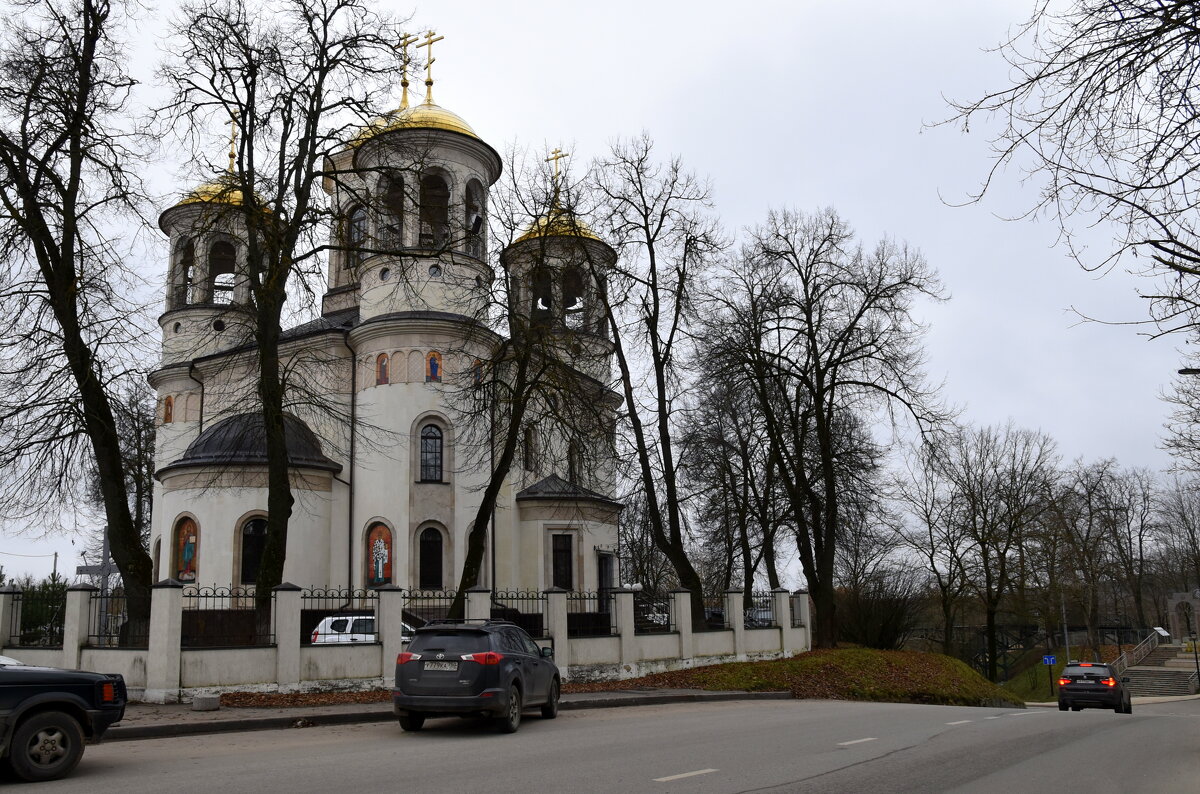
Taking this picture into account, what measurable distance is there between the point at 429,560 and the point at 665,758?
67.1 feet

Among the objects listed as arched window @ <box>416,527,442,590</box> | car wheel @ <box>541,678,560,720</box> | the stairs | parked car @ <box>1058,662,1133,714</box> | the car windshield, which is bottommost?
the stairs

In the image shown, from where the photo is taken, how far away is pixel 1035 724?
1548cm

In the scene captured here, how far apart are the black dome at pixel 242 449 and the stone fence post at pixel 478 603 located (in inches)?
436

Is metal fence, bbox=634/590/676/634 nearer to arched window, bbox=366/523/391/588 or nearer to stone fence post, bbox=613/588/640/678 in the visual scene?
stone fence post, bbox=613/588/640/678

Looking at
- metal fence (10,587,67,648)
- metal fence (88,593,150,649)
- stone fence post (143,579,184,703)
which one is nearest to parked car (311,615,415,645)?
metal fence (88,593,150,649)

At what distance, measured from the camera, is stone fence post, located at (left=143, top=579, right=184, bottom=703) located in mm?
15031

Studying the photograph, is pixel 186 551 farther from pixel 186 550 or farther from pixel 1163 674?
pixel 1163 674

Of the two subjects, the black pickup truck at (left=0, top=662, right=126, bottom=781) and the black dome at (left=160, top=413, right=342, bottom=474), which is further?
the black dome at (left=160, top=413, right=342, bottom=474)

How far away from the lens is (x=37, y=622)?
1894 cm

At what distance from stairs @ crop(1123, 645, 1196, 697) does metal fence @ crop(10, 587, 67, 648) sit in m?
42.4

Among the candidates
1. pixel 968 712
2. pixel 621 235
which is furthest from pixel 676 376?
pixel 968 712

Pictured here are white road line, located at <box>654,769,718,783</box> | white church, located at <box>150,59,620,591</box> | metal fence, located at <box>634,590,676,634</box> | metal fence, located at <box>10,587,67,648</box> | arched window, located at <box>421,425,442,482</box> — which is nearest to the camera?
white road line, located at <box>654,769,718,783</box>

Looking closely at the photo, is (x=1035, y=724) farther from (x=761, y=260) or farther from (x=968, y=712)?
(x=761, y=260)

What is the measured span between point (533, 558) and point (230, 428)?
33.7 feet
